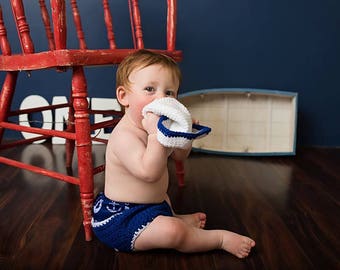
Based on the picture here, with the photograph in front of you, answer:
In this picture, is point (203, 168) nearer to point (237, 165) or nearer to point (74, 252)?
point (237, 165)

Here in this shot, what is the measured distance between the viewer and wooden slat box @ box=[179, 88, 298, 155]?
139 centimetres

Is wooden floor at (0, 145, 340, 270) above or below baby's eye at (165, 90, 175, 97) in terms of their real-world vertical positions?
below

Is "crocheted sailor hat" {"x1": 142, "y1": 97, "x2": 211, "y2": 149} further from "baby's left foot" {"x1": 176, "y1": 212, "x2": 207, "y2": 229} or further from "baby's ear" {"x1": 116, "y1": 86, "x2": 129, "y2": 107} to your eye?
"baby's left foot" {"x1": 176, "y1": 212, "x2": 207, "y2": 229}

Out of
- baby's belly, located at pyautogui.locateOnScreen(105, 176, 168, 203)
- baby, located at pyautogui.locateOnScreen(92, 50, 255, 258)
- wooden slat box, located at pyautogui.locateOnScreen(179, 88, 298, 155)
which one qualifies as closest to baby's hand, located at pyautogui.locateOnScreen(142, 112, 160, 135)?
baby, located at pyautogui.locateOnScreen(92, 50, 255, 258)

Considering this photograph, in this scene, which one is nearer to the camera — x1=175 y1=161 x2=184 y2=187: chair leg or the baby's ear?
the baby's ear

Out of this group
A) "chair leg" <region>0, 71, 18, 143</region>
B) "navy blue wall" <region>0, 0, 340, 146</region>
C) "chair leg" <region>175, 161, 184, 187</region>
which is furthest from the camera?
"navy blue wall" <region>0, 0, 340, 146</region>

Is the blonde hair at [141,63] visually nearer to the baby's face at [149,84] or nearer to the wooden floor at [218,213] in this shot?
the baby's face at [149,84]

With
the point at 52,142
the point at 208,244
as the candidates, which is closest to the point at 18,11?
the point at 208,244

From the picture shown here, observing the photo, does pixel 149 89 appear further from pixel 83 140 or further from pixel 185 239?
pixel 185 239

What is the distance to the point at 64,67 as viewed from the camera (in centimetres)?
70

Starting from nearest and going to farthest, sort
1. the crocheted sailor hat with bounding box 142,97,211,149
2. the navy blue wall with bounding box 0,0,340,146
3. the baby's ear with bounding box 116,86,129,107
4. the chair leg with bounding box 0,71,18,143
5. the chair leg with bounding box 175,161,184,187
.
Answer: the crocheted sailor hat with bounding box 142,97,211,149 < the baby's ear with bounding box 116,86,129,107 < the chair leg with bounding box 0,71,18,143 < the chair leg with bounding box 175,161,184,187 < the navy blue wall with bounding box 0,0,340,146

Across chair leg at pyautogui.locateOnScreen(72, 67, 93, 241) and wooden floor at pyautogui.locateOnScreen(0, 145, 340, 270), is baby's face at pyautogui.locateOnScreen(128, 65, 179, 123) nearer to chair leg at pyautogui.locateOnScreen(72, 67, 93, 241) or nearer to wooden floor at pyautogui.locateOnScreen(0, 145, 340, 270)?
chair leg at pyautogui.locateOnScreen(72, 67, 93, 241)

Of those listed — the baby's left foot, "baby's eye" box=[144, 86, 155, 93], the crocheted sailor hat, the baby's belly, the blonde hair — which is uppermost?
the blonde hair

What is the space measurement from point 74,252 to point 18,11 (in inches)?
19.7
